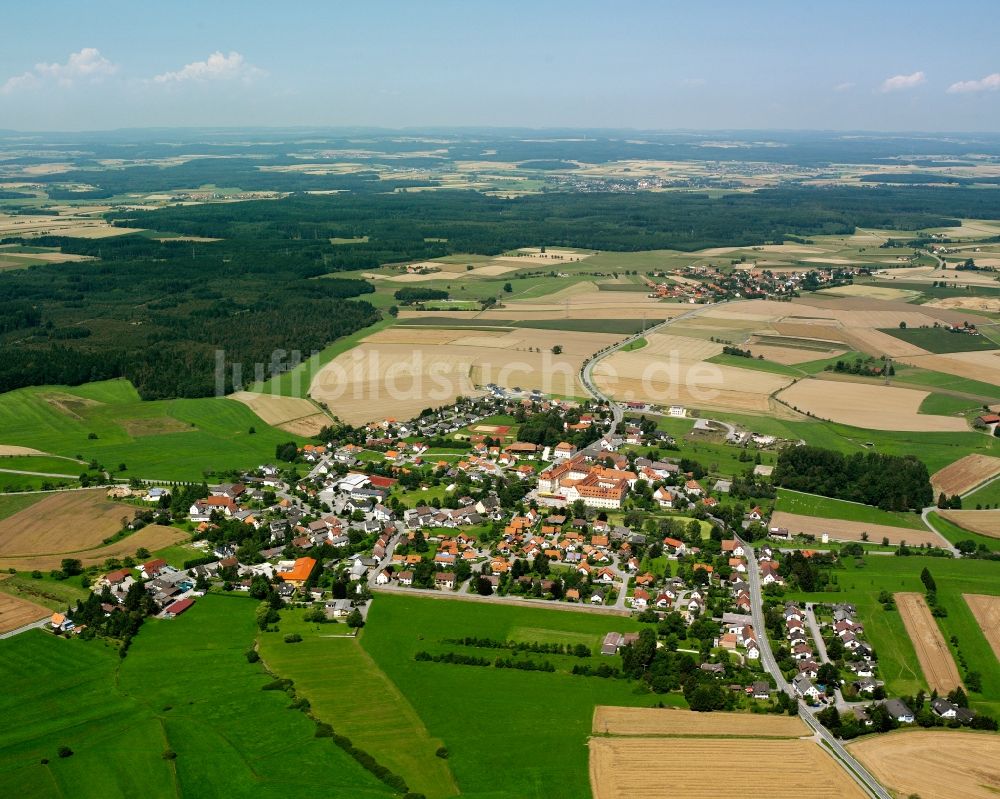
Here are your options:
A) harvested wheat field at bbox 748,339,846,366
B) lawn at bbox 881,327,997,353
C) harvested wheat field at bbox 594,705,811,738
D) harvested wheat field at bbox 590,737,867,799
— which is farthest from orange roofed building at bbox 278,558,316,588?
lawn at bbox 881,327,997,353

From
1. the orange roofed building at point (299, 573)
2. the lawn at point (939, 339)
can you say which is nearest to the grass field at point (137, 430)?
the orange roofed building at point (299, 573)

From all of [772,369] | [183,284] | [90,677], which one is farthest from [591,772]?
[183,284]

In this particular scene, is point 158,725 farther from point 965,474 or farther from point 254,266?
point 254,266

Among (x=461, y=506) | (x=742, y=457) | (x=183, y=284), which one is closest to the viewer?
(x=461, y=506)

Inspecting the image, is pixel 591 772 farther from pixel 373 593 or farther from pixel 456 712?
pixel 373 593

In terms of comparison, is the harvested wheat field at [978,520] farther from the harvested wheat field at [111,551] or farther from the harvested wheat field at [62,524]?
the harvested wheat field at [62,524]

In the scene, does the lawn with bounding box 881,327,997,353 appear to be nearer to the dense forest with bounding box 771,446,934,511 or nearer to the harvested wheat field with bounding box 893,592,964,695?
the dense forest with bounding box 771,446,934,511
